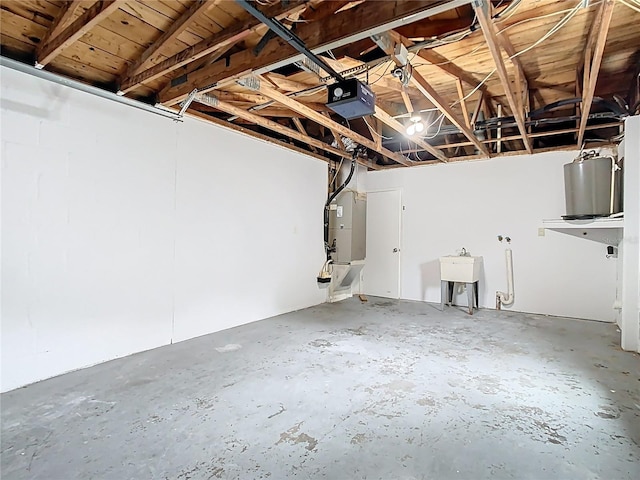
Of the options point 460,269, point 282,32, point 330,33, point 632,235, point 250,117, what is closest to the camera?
point 282,32

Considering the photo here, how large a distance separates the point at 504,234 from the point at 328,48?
4482 millimetres

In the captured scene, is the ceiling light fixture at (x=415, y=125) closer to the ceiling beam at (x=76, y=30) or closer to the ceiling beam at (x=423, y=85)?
the ceiling beam at (x=423, y=85)

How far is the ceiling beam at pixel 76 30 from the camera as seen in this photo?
1.99m

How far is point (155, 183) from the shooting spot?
11.6 feet

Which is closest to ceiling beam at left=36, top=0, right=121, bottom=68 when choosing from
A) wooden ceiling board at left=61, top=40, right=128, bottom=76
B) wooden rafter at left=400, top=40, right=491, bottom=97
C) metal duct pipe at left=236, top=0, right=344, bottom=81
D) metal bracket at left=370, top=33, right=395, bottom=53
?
wooden ceiling board at left=61, top=40, right=128, bottom=76

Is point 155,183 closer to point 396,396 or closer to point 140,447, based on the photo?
point 140,447

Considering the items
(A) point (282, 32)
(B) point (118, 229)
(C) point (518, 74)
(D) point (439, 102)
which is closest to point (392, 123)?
(D) point (439, 102)

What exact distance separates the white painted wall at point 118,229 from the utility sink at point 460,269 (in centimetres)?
265

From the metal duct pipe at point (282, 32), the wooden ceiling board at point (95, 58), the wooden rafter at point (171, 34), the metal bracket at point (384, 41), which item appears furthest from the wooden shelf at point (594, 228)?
A: the wooden ceiling board at point (95, 58)

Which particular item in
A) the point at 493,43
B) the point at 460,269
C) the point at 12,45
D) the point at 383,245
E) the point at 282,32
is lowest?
the point at 460,269

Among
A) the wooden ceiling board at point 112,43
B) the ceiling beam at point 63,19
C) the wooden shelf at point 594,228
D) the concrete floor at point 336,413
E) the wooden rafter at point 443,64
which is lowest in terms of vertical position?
the concrete floor at point 336,413

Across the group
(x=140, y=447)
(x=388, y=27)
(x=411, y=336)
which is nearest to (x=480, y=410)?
(x=411, y=336)

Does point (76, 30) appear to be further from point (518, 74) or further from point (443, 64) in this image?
point (518, 74)

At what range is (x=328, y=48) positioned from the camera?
2.27 metres
